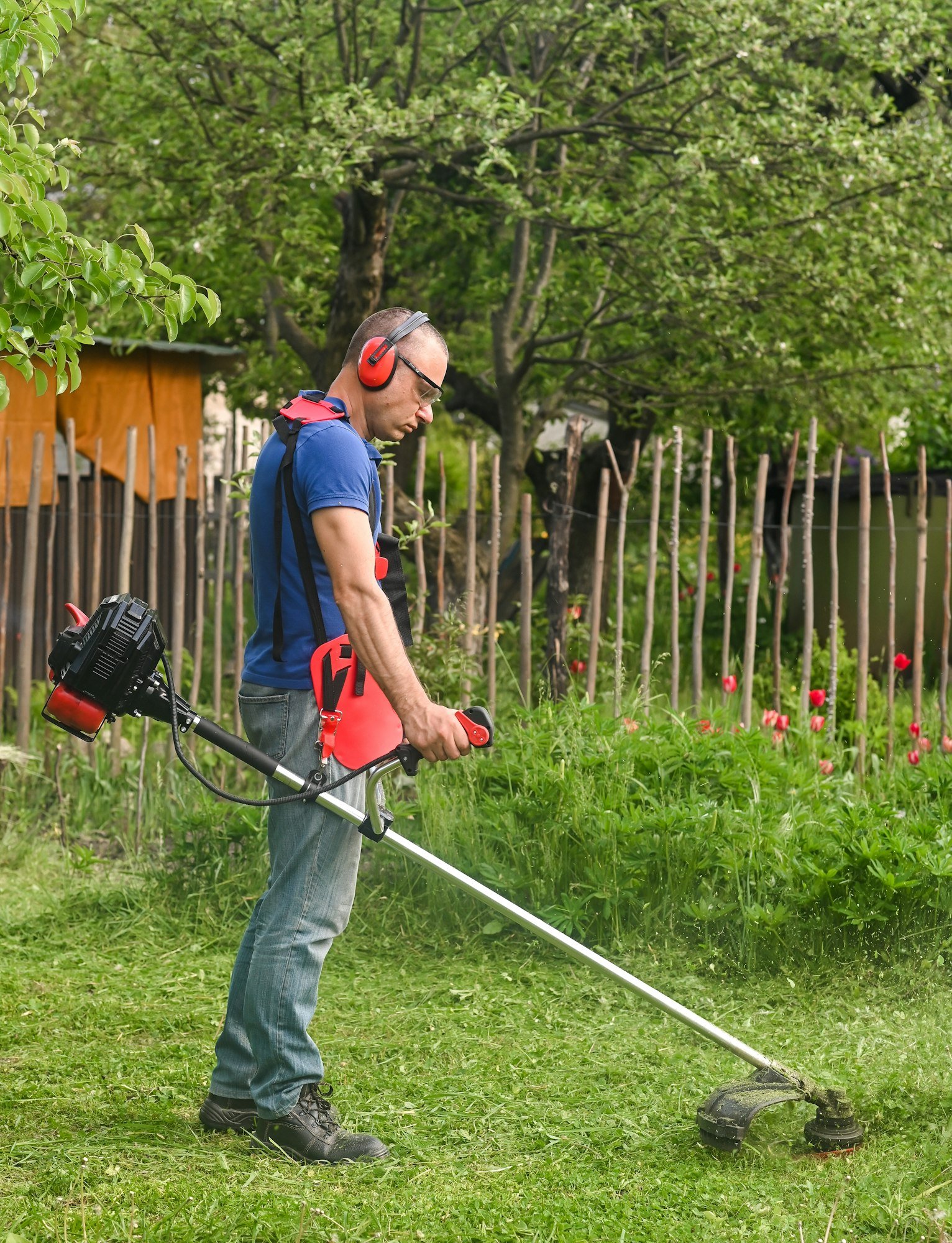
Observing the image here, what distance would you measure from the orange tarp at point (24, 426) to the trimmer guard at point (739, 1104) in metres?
7.23

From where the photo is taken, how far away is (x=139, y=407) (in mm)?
10031

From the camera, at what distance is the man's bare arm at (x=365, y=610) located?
284 centimetres

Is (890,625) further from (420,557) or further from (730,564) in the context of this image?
(420,557)

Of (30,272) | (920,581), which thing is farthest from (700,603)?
(30,272)

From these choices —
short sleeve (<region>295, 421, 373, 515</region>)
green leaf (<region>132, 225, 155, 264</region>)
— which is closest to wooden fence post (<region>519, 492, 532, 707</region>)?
short sleeve (<region>295, 421, 373, 515</region>)

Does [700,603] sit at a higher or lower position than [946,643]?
higher

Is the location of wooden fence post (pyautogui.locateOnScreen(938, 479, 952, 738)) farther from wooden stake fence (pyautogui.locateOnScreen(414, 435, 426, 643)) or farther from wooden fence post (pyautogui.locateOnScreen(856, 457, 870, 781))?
wooden stake fence (pyautogui.locateOnScreen(414, 435, 426, 643))

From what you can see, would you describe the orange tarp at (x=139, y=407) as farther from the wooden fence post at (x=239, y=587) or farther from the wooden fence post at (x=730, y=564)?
the wooden fence post at (x=730, y=564)

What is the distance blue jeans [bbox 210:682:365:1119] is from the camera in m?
3.04

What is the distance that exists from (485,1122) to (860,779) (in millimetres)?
3008

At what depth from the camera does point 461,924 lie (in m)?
4.80

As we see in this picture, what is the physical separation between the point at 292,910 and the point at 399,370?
1.29 m

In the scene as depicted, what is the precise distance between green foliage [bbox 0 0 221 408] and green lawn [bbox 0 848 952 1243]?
1.80 m

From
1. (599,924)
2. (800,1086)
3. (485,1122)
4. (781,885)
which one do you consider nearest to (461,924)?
(599,924)
